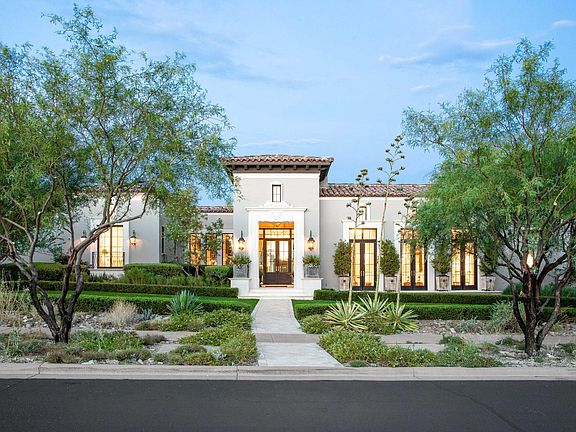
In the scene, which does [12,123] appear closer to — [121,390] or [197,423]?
[121,390]

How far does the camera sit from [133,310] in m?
15.7

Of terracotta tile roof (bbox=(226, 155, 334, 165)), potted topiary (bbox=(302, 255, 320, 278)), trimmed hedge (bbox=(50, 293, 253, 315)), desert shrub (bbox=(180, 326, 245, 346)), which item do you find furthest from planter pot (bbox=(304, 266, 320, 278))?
desert shrub (bbox=(180, 326, 245, 346))

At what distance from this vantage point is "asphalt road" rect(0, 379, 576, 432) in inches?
257

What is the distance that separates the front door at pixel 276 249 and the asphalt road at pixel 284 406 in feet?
59.0

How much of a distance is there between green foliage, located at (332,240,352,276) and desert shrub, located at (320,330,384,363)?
12.8 meters

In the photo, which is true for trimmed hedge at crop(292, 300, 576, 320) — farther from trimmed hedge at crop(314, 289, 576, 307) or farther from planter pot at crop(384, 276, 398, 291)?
planter pot at crop(384, 276, 398, 291)

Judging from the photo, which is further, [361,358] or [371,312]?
[371,312]

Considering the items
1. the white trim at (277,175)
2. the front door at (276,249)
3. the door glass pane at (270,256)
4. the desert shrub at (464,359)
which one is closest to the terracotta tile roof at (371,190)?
the white trim at (277,175)

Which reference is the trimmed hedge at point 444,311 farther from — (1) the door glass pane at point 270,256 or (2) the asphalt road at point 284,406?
(1) the door glass pane at point 270,256

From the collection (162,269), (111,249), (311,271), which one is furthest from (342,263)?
(111,249)

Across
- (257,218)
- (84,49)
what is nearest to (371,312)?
(84,49)

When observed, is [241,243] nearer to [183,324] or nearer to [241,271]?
[241,271]

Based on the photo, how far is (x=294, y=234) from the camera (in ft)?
83.3

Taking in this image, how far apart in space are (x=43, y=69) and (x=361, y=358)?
26.4 feet
